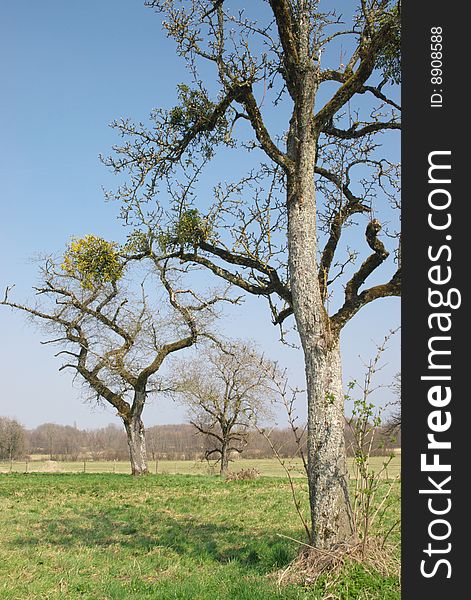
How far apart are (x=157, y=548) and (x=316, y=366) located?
13.0 ft

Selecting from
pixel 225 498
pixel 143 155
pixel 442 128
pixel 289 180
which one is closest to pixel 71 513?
pixel 225 498

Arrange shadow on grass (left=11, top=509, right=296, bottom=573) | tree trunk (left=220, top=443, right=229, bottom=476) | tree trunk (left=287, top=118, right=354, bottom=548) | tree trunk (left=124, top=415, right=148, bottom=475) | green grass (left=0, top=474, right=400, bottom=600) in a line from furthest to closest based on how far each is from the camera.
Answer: tree trunk (left=220, top=443, right=229, bottom=476), tree trunk (left=124, top=415, right=148, bottom=475), shadow on grass (left=11, top=509, right=296, bottom=573), tree trunk (left=287, top=118, right=354, bottom=548), green grass (left=0, top=474, right=400, bottom=600)

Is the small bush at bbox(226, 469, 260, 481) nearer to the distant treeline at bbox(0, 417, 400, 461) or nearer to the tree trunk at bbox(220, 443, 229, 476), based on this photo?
the tree trunk at bbox(220, 443, 229, 476)

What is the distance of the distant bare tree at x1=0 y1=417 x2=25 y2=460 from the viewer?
55.4 metres

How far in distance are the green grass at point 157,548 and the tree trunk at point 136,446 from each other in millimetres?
9545

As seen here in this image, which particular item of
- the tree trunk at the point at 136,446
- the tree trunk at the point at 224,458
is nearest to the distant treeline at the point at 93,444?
the tree trunk at the point at 224,458

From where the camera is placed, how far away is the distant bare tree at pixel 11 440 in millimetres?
55375

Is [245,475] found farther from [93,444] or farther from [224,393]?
[93,444]

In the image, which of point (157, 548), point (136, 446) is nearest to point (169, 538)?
point (157, 548)

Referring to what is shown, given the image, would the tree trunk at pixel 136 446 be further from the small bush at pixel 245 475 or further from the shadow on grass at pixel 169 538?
the shadow on grass at pixel 169 538

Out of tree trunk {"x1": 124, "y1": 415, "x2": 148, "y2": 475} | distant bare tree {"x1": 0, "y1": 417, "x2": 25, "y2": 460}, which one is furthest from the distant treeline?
tree trunk {"x1": 124, "y1": 415, "x2": 148, "y2": 475}

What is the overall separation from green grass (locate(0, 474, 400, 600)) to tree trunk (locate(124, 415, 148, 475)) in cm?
954

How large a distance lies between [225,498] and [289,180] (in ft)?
34.4

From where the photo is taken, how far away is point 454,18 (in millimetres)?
5430
